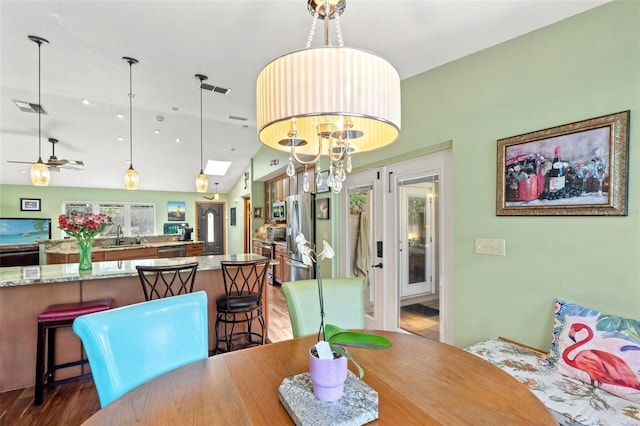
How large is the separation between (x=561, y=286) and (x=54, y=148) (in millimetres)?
8499

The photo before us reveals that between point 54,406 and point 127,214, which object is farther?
point 127,214

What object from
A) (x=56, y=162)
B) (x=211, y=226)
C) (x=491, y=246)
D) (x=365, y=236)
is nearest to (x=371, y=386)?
(x=491, y=246)

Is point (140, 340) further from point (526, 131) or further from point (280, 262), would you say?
point (280, 262)

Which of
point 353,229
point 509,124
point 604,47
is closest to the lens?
point 604,47

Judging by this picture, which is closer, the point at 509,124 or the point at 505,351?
the point at 505,351

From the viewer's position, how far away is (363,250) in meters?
3.45

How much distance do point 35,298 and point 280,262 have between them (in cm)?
366

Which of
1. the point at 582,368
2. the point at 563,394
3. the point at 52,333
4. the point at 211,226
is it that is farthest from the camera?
the point at 211,226

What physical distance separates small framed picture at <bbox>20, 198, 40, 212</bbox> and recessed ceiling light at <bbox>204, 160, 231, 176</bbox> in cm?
450

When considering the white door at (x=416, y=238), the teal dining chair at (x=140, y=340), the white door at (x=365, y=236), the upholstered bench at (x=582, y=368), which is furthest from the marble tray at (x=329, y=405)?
the white door at (x=365, y=236)

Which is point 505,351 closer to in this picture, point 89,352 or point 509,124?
point 509,124

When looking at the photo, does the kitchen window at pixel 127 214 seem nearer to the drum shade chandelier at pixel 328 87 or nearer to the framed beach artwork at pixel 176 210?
the framed beach artwork at pixel 176 210

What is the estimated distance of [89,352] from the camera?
1.09 meters

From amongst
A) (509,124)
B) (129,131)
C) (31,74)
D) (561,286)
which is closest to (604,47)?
(509,124)
